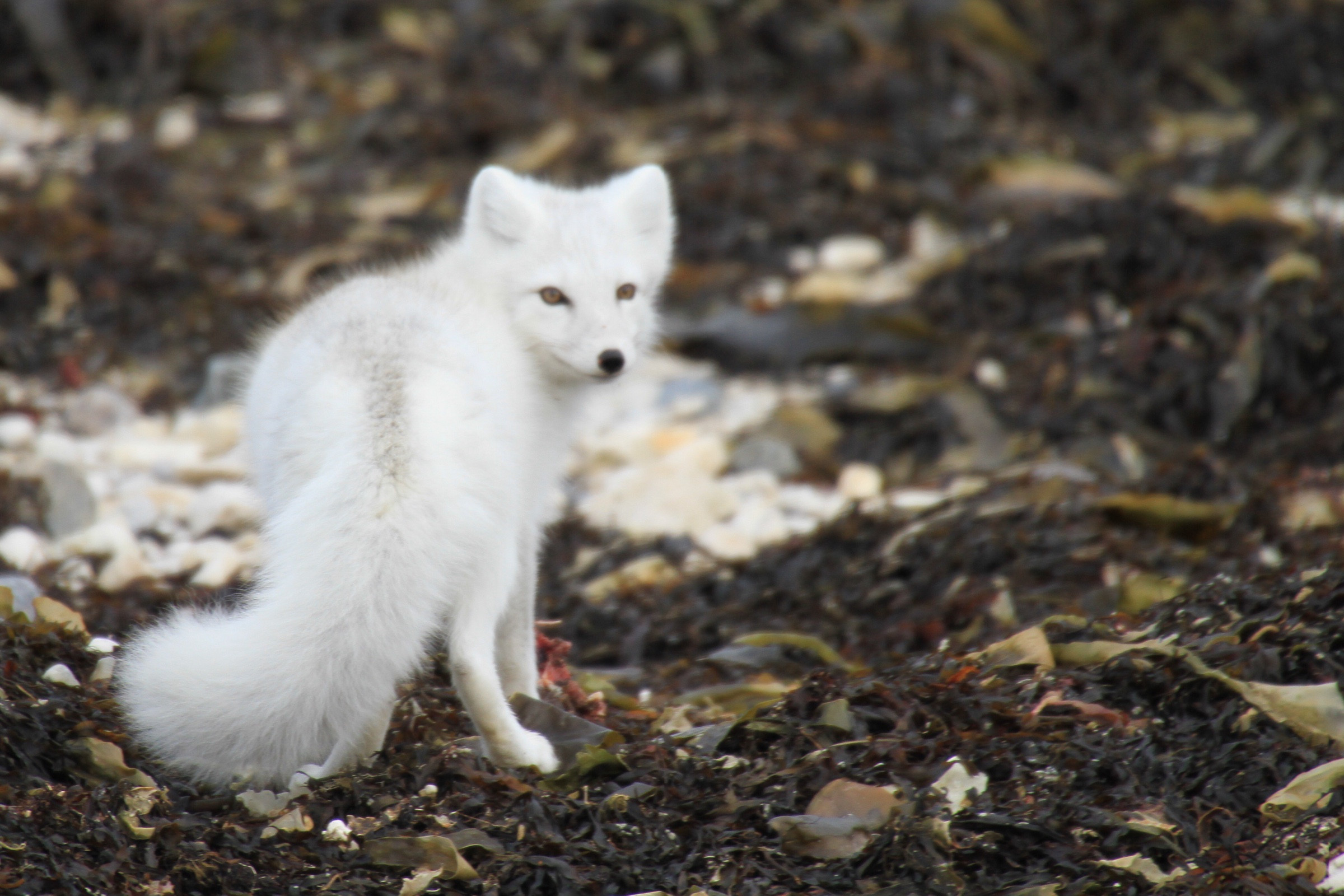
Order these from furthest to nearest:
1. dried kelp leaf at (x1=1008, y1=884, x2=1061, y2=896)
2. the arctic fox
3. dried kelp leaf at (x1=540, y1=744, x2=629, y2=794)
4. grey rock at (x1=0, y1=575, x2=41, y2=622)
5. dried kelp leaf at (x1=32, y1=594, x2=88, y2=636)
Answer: grey rock at (x1=0, y1=575, x2=41, y2=622) < dried kelp leaf at (x1=32, y1=594, x2=88, y2=636) < dried kelp leaf at (x1=540, y1=744, x2=629, y2=794) < the arctic fox < dried kelp leaf at (x1=1008, y1=884, x2=1061, y2=896)

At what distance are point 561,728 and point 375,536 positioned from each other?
2.56 feet

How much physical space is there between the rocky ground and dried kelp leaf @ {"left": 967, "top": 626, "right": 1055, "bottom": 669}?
A: 3 centimetres

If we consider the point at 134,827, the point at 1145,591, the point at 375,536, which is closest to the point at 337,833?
the point at 134,827

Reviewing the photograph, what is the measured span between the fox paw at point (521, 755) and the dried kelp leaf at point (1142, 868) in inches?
43.3

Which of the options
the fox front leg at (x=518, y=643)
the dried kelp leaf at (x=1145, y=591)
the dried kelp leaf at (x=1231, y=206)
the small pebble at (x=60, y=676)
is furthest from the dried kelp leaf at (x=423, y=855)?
the dried kelp leaf at (x=1231, y=206)

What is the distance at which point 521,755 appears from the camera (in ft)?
9.40

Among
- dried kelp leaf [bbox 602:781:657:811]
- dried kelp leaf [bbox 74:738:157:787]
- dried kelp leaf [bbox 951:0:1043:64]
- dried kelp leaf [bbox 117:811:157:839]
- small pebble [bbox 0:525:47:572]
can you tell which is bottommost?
dried kelp leaf [bbox 602:781:657:811]

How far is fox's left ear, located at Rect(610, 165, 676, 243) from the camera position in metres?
3.86

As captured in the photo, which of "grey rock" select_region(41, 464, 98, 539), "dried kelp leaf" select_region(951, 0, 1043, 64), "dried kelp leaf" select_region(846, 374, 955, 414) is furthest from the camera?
"dried kelp leaf" select_region(951, 0, 1043, 64)

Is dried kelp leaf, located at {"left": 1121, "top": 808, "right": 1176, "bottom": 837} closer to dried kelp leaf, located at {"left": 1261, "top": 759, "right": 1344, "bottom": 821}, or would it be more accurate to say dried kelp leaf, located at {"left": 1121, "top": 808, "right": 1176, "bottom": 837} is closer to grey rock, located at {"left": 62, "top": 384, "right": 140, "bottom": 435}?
dried kelp leaf, located at {"left": 1261, "top": 759, "right": 1344, "bottom": 821}

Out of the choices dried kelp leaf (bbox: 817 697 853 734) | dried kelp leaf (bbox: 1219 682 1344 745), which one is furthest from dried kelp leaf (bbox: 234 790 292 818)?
dried kelp leaf (bbox: 1219 682 1344 745)

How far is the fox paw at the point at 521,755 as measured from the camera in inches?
113

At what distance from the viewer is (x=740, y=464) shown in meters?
5.14

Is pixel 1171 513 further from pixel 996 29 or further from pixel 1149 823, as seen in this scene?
pixel 996 29
